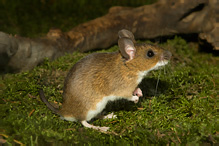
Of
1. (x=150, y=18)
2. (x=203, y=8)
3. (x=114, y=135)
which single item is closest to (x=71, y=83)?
(x=114, y=135)

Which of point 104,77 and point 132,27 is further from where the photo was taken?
point 132,27

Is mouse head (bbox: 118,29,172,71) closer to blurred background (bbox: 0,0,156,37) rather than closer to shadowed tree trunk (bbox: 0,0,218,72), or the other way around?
shadowed tree trunk (bbox: 0,0,218,72)

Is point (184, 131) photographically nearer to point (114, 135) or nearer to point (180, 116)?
point (180, 116)

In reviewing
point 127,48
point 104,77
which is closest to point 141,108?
point 104,77

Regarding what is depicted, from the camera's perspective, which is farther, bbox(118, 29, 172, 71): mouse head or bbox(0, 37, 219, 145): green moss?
bbox(118, 29, 172, 71): mouse head

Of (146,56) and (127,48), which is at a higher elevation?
(127,48)

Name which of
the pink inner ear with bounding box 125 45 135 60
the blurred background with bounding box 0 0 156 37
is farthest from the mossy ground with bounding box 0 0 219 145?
the blurred background with bounding box 0 0 156 37

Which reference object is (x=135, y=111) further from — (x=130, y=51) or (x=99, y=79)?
(x=130, y=51)
